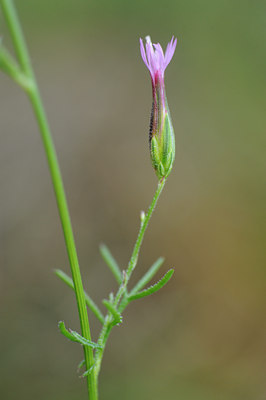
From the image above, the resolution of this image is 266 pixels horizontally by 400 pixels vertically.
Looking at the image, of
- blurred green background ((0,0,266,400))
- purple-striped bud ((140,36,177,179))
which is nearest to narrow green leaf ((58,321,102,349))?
purple-striped bud ((140,36,177,179))

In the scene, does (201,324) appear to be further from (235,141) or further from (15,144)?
(15,144)

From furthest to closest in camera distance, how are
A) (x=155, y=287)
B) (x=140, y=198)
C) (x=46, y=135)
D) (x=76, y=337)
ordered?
(x=140, y=198) < (x=155, y=287) < (x=76, y=337) < (x=46, y=135)

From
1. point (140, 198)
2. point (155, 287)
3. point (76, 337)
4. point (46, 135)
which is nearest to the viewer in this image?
point (46, 135)

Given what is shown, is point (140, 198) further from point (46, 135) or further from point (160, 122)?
point (46, 135)

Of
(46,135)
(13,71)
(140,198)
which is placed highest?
(140,198)

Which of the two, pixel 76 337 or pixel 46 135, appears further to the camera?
pixel 76 337

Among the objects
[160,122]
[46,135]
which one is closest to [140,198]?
[160,122]

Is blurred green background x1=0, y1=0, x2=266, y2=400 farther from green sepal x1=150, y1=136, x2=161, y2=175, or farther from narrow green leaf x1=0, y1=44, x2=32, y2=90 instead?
narrow green leaf x1=0, y1=44, x2=32, y2=90

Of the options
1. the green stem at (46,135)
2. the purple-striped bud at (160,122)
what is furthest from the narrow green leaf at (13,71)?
the purple-striped bud at (160,122)
